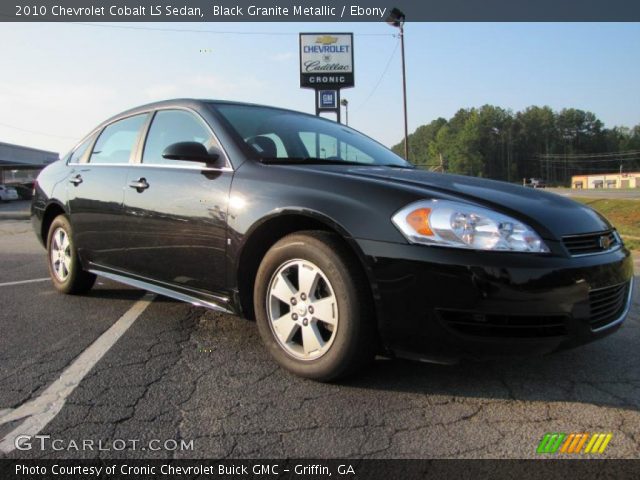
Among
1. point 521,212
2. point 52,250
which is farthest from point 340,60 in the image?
point 521,212

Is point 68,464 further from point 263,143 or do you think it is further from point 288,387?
point 263,143

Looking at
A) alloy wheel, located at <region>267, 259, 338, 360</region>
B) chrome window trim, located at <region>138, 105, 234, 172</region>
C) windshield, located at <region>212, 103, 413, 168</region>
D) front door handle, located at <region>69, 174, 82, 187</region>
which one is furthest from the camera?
front door handle, located at <region>69, 174, 82, 187</region>

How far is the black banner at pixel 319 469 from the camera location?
1817mm

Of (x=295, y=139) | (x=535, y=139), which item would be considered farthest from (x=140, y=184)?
(x=535, y=139)

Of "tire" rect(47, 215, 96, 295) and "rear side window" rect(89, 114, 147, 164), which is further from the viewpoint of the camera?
"tire" rect(47, 215, 96, 295)

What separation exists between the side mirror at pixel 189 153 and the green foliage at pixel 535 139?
11040cm

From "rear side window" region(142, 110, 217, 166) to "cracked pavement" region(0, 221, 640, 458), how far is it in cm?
121

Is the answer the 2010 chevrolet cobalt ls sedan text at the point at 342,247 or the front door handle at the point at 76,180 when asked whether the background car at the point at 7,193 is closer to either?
the front door handle at the point at 76,180

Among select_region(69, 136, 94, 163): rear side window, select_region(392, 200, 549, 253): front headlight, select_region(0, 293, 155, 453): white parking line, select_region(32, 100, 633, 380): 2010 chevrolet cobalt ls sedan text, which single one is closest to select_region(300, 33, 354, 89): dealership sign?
select_region(69, 136, 94, 163): rear side window

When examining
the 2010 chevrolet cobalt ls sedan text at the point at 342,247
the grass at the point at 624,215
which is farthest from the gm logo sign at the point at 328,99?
the 2010 chevrolet cobalt ls sedan text at the point at 342,247

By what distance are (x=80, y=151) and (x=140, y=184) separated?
1518mm

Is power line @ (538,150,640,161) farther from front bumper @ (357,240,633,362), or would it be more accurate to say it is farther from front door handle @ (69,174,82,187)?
front bumper @ (357,240,633,362)

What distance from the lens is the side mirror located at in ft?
9.73

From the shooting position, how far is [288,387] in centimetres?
257
